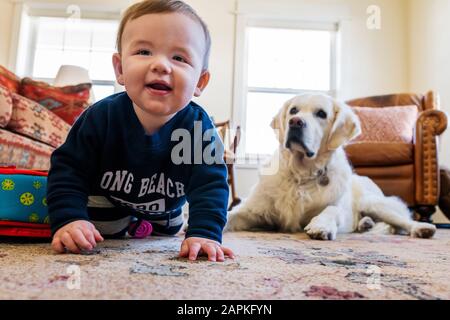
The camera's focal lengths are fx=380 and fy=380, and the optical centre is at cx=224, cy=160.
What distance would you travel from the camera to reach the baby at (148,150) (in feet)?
2.46

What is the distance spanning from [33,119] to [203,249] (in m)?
1.54

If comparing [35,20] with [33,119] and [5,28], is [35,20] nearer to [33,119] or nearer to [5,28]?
[5,28]

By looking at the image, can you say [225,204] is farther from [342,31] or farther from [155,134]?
[342,31]

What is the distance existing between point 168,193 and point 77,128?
0.26 meters

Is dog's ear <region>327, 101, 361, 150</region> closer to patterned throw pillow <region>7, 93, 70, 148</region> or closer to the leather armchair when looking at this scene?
the leather armchair

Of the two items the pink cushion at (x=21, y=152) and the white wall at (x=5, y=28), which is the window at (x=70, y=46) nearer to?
the white wall at (x=5, y=28)

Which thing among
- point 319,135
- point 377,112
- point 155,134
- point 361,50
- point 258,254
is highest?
point 361,50

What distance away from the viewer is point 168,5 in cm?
80

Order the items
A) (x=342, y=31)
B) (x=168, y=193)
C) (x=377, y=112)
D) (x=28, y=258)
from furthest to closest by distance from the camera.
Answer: (x=342, y=31) → (x=377, y=112) → (x=168, y=193) → (x=28, y=258)

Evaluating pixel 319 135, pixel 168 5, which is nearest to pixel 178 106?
pixel 168 5

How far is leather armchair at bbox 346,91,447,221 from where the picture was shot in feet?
7.96

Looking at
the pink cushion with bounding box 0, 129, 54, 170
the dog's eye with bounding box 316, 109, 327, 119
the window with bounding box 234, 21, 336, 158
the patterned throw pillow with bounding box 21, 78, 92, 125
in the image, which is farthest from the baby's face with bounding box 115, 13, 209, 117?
the window with bounding box 234, 21, 336, 158

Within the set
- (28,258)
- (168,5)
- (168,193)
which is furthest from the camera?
(168,193)

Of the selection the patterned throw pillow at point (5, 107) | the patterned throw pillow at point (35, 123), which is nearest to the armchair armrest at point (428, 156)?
the patterned throw pillow at point (35, 123)
